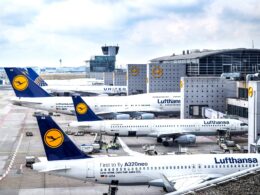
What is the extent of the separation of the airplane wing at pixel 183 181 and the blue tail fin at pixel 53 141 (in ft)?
26.4

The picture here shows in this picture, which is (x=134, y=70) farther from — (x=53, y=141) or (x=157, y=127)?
(x=53, y=141)

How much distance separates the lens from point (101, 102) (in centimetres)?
9100

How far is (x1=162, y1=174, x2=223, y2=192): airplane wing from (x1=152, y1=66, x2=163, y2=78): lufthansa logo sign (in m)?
80.5

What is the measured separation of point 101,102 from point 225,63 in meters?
39.1

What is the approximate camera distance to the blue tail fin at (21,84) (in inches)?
3225

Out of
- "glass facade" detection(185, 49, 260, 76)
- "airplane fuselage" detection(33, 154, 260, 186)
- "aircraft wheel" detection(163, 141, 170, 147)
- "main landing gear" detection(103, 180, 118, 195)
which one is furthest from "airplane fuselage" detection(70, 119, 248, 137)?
"glass facade" detection(185, 49, 260, 76)

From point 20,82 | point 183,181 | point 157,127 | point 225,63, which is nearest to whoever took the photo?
point 183,181

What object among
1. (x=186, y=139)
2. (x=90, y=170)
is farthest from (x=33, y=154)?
(x=90, y=170)

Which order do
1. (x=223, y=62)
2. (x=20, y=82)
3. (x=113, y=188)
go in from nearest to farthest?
(x=113, y=188)
(x=20, y=82)
(x=223, y=62)

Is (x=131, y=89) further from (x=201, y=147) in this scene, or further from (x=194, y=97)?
(x=201, y=147)

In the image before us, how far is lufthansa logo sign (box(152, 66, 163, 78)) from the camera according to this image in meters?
118

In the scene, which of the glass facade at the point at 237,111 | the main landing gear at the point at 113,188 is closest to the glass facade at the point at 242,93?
the glass facade at the point at 237,111

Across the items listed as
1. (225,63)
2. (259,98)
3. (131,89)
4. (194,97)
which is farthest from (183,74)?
(259,98)

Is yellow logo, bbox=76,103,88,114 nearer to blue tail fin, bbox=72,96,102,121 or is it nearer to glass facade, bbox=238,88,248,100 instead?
blue tail fin, bbox=72,96,102,121
